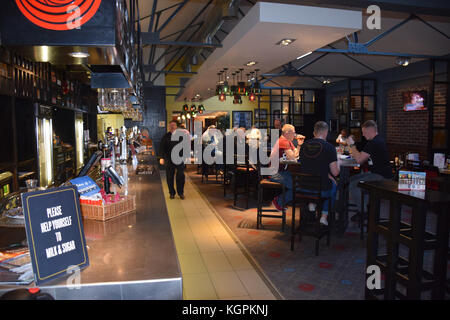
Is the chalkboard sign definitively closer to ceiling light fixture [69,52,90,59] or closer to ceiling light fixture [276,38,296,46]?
ceiling light fixture [69,52,90,59]

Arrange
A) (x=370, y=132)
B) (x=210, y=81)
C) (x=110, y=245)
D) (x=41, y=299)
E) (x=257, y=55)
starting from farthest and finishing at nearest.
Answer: (x=210, y=81), (x=257, y=55), (x=370, y=132), (x=110, y=245), (x=41, y=299)

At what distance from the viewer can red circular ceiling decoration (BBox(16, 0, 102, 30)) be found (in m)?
1.46

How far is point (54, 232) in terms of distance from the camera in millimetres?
1413

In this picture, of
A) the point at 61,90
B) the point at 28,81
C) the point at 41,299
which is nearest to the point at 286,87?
the point at 61,90

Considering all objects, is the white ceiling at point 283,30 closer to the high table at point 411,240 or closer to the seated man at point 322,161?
the seated man at point 322,161

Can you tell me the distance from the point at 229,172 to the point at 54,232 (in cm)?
633

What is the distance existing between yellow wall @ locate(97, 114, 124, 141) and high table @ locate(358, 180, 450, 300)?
31.8ft

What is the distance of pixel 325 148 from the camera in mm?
4621

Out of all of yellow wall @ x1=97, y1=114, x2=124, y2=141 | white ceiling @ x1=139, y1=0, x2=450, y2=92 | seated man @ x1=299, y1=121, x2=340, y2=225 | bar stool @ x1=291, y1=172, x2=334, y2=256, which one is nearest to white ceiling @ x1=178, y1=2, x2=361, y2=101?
white ceiling @ x1=139, y1=0, x2=450, y2=92

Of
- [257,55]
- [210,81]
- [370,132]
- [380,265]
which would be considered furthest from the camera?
[210,81]

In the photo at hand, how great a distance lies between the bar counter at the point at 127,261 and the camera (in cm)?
132

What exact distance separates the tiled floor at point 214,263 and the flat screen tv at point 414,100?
7.47 metres
